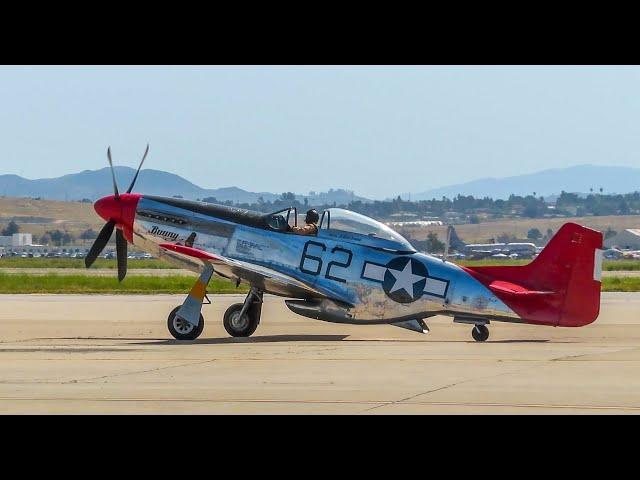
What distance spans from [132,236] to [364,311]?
4495mm

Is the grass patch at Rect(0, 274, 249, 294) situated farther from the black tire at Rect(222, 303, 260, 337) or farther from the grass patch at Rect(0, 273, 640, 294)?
the black tire at Rect(222, 303, 260, 337)

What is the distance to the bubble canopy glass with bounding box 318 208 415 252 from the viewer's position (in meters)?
19.4

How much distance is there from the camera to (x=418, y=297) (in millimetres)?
18906

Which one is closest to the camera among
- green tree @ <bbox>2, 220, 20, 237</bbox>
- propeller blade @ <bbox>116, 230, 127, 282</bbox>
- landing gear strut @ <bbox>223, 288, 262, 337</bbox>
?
landing gear strut @ <bbox>223, 288, 262, 337</bbox>

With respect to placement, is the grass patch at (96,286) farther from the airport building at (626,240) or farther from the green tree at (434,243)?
the airport building at (626,240)

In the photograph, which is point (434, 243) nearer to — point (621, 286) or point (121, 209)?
point (621, 286)

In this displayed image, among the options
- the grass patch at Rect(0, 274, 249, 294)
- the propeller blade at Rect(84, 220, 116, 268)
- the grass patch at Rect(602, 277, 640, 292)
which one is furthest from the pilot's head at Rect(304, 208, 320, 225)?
the grass patch at Rect(602, 277, 640, 292)

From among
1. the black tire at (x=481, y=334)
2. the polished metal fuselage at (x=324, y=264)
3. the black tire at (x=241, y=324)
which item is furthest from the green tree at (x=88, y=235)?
the black tire at (x=481, y=334)

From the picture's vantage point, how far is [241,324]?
2031cm

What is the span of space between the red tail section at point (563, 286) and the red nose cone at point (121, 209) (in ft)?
20.1

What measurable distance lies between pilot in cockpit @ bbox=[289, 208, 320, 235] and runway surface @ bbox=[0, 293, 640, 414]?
1.77m
